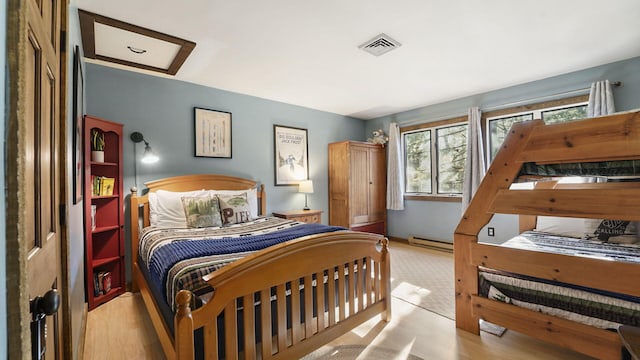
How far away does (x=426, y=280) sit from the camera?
318cm

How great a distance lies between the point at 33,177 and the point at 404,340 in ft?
7.32

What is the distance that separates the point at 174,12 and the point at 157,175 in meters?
1.91

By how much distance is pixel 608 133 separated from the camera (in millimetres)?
1493

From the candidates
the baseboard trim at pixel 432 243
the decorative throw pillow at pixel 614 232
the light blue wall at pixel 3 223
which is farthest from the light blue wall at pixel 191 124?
the decorative throw pillow at pixel 614 232

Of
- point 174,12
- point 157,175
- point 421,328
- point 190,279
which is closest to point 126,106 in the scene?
point 157,175

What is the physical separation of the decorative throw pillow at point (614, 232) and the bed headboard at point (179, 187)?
3746 mm

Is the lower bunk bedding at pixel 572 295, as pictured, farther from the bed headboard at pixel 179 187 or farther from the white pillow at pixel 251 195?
the bed headboard at pixel 179 187

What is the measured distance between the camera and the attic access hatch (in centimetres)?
218

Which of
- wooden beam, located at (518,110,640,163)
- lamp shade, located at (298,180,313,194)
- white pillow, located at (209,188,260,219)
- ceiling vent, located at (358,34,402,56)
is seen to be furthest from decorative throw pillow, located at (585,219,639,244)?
white pillow, located at (209,188,260,219)

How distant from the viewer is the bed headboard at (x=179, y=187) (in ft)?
9.98

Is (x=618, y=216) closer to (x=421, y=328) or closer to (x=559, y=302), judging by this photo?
(x=559, y=302)

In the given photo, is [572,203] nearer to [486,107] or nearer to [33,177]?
[33,177]

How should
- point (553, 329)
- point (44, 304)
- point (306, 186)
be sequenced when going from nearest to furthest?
point (44, 304) < point (553, 329) < point (306, 186)

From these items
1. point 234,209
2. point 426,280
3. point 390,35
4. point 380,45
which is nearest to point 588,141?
point 390,35
